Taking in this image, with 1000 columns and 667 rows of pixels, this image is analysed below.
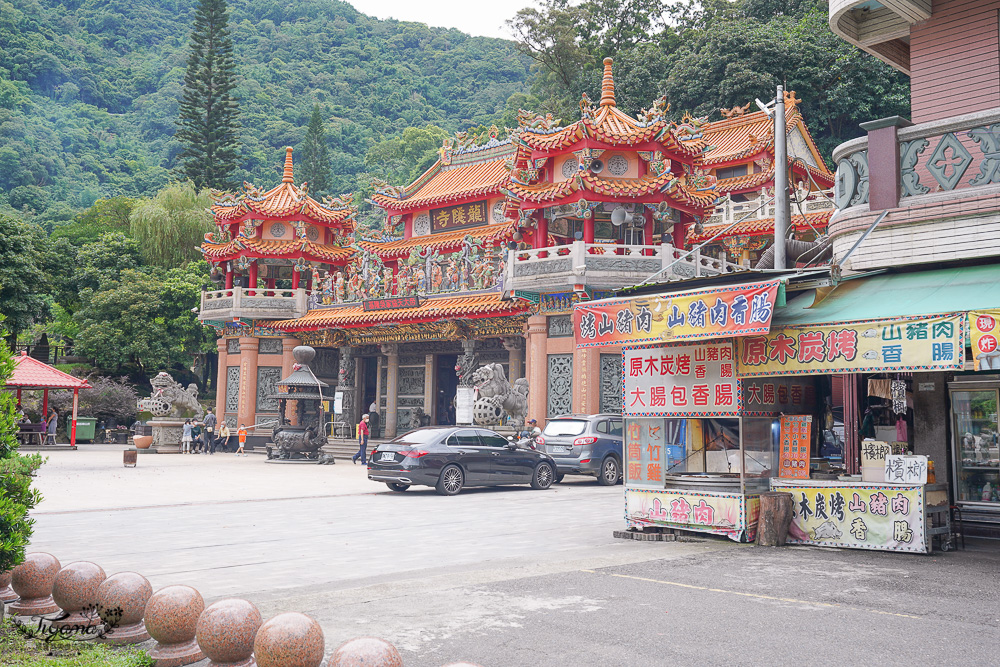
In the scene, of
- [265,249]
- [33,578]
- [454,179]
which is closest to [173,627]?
[33,578]

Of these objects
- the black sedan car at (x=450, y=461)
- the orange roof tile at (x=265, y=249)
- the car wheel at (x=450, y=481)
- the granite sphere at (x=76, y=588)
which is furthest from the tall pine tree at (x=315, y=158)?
the granite sphere at (x=76, y=588)

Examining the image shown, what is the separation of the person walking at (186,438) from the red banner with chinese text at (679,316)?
84.2ft

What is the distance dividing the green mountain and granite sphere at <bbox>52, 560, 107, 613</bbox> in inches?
2748

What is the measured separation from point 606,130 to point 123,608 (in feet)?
72.2

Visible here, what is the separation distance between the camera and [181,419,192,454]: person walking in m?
32.9

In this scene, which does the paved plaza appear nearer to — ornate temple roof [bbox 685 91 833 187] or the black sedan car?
the black sedan car

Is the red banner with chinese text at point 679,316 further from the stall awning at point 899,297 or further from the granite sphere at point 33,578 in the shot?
the granite sphere at point 33,578

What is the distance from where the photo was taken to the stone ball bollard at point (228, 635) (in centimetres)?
483

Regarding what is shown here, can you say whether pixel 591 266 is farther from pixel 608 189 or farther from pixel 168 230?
pixel 168 230

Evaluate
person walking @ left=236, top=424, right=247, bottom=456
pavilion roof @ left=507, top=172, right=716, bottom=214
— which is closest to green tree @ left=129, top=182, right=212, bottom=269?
person walking @ left=236, top=424, right=247, bottom=456

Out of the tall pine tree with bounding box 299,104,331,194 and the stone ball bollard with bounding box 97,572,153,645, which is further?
the tall pine tree with bounding box 299,104,331,194

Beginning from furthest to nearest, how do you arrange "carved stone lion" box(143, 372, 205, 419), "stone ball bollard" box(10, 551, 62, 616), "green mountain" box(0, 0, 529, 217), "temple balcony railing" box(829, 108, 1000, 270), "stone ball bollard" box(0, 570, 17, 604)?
"green mountain" box(0, 0, 529, 217), "carved stone lion" box(143, 372, 205, 419), "temple balcony railing" box(829, 108, 1000, 270), "stone ball bollard" box(0, 570, 17, 604), "stone ball bollard" box(10, 551, 62, 616)

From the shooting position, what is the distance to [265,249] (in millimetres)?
35312

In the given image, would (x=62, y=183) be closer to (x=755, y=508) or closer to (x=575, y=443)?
(x=575, y=443)
